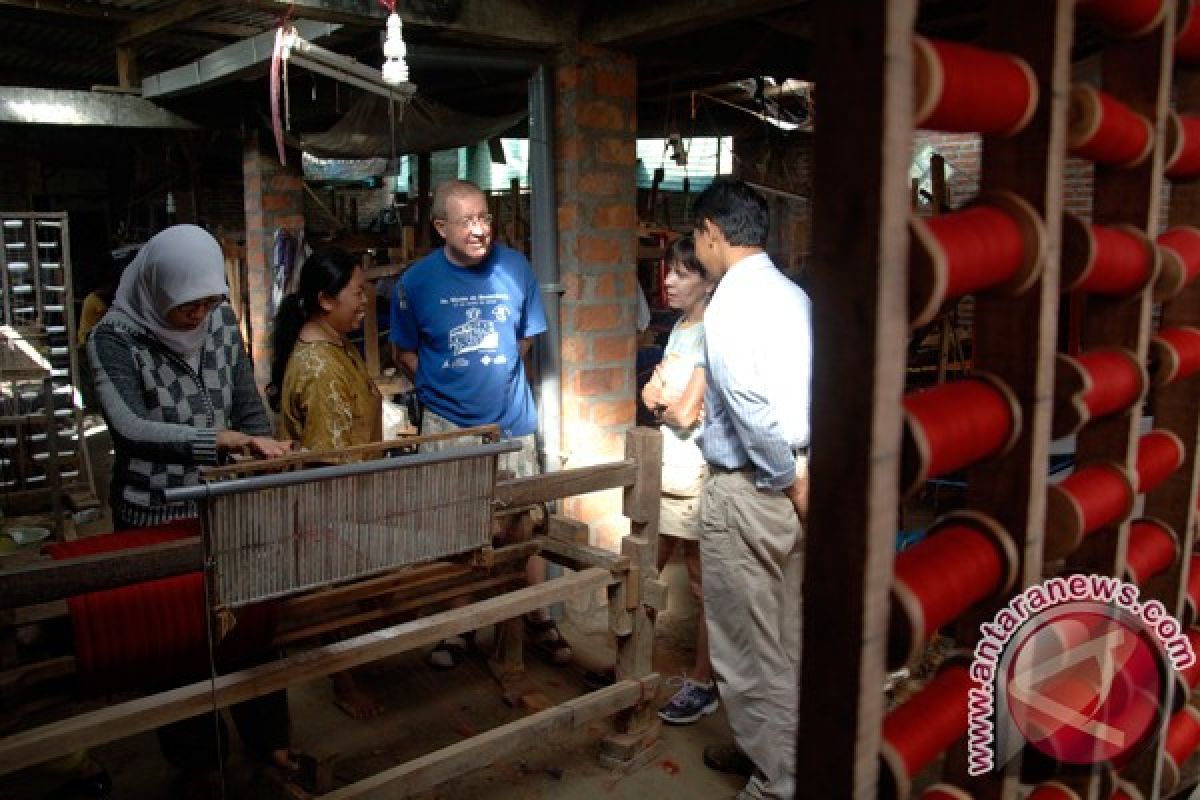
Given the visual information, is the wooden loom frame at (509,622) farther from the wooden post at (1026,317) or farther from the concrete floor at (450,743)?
the wooden post at (1026,317)

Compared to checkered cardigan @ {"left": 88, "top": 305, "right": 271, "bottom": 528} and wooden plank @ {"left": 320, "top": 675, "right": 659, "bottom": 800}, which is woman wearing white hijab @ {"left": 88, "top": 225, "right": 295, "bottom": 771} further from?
wooden plank @ {"left": 320, "top": 675, "right": 659, "bottom": 800}

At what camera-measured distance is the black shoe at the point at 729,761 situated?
10.6 ft

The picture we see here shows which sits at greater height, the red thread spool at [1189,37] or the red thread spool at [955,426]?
the red thread spool at [1189,37]

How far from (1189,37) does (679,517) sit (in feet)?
8.75

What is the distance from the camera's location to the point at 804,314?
2.76 meters

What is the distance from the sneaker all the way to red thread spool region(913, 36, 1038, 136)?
2904 millimetres

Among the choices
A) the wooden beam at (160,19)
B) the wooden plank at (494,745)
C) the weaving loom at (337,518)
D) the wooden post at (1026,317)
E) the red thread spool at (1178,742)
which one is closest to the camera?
the wooden post at (1026,317)

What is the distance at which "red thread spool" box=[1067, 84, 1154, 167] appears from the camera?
1.12 metres

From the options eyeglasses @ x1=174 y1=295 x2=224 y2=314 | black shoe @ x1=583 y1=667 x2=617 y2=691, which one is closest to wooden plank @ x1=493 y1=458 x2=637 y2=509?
eyeglasses @ x1=174 y1=295 x2=224 y2=314

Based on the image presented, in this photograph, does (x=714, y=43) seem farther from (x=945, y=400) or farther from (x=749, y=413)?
(x=945, y=400)

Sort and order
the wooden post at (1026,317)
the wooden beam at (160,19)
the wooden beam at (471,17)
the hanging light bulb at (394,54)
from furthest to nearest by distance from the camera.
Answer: the wooden beam at (160,19), the wooden beam at (471,17), the hanging light bulb at (394,54), the wooden post at (1026,317)

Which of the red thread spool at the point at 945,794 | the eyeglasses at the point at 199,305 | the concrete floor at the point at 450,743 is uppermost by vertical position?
the eyeglasses at the point at 199,305

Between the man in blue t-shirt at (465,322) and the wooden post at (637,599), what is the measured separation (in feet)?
2.87

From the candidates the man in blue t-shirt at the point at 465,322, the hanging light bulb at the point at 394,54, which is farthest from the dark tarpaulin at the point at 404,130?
the hanging light bulb at the point at 394,54
